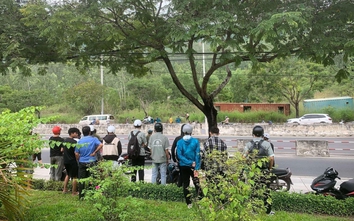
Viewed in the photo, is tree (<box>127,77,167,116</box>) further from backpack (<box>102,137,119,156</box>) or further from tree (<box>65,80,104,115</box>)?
backpack (<box>102,137,119,156</box>)

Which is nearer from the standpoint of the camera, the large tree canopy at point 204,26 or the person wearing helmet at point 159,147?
the large tree canopy at point 204,26

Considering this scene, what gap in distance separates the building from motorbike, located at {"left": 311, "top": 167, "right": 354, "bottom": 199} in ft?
98.6

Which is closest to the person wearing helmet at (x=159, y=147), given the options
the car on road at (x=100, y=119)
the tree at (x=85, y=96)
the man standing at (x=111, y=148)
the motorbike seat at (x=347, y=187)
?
the man standing at (x=111, y=148)

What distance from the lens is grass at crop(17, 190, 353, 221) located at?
16.6 ft

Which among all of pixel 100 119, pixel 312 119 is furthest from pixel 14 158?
pixel 100 119

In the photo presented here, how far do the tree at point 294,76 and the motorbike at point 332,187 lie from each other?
23.8 metres

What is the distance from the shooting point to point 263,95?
3278 cm

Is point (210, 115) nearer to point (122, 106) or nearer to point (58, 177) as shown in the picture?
point (58, 177)

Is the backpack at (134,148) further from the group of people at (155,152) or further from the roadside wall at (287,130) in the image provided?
the roadside wall at (287,130)

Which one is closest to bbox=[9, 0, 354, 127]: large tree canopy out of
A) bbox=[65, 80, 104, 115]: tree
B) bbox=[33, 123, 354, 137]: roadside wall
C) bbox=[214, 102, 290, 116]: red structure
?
bbox=[33, 123, 354, 137]: roadside wall

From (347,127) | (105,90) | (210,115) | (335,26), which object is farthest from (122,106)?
(335,26)

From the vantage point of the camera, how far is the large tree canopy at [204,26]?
20.5ft

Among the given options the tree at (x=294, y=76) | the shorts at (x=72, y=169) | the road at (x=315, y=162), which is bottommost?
the road at (x=315, y=162)

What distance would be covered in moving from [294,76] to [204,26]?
25.3 meters
